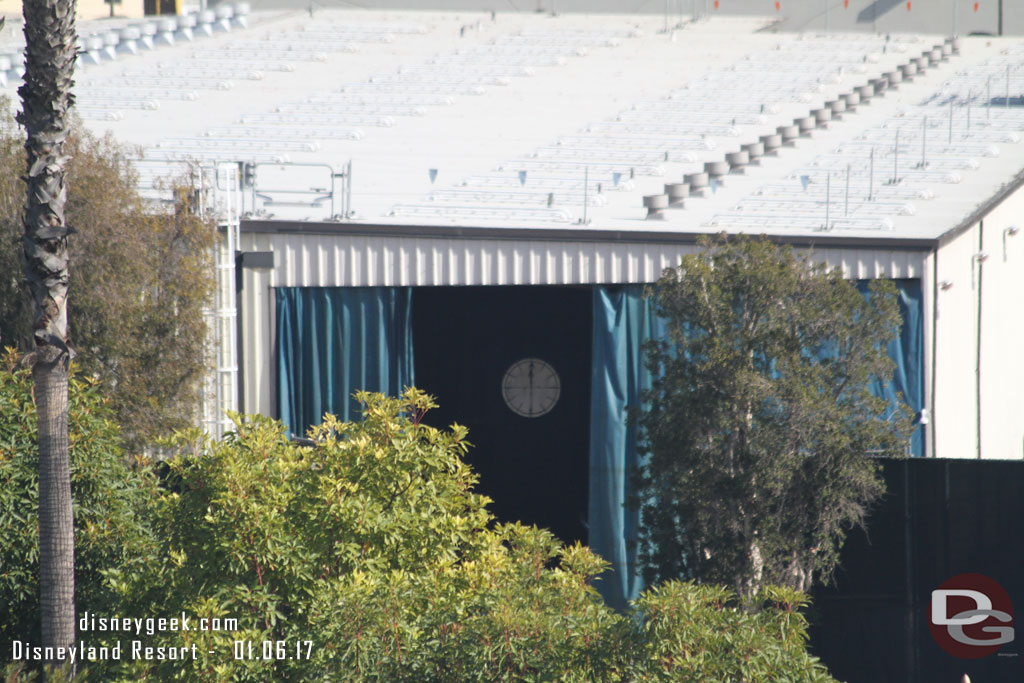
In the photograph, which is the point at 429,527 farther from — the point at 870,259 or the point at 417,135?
the point at 417,135

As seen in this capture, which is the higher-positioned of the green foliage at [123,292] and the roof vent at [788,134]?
the roof vent at [788,134]

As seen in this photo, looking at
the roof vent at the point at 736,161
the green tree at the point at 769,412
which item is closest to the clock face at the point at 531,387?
the roof vent at the point at 736,161

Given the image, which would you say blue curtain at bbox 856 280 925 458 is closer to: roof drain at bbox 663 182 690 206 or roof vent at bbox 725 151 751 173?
→ roof drain at bbox 663 182 690 206

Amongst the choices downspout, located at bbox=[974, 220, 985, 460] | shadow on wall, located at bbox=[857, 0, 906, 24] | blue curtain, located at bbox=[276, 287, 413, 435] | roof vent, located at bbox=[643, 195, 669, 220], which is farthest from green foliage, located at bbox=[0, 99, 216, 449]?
shadow on wall, located at bbox=[857, 0, 906, 24]

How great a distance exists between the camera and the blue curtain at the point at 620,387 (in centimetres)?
1550

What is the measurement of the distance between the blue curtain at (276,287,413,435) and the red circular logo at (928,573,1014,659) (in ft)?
23.4

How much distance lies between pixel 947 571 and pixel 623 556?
399 cm

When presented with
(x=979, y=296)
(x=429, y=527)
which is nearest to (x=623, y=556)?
(x=979, y=296)

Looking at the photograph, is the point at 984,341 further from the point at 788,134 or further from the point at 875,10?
the point at 875,10

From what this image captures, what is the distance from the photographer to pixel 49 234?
7.96 metres

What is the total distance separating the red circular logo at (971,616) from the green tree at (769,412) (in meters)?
1.64

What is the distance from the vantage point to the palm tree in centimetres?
797

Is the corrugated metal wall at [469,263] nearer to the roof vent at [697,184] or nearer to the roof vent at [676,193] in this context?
the roof vent at [676,193]

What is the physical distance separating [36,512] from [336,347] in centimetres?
674
